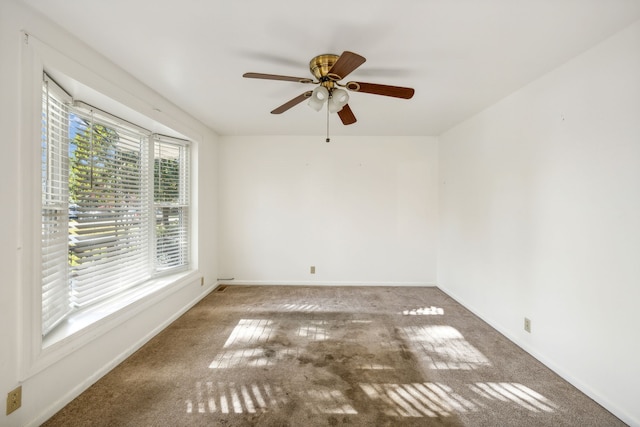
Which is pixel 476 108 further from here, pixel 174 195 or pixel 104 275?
pixel 104 275

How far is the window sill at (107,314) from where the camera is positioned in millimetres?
1736

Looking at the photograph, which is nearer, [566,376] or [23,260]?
[23,260]

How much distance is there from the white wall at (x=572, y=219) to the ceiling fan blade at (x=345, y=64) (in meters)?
1.72

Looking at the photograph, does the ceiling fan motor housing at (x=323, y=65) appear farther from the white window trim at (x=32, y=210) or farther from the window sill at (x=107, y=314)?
the window sill at (x=107, y=314)

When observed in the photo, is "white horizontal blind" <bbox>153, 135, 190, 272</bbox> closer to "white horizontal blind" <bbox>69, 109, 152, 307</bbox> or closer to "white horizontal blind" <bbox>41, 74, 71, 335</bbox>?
"white horizontal blind" <bbox>69, 109, 152, 307</bbox>

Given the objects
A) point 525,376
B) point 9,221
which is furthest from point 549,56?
point 9,221

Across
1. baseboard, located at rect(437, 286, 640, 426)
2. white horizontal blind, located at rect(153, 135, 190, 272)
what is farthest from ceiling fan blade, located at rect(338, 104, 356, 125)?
baseboard, located at rect(437, 286, 640, 426)

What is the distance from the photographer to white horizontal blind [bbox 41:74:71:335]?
1707 millimetres

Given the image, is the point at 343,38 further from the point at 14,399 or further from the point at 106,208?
the point at 14,399

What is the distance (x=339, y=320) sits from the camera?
A: 2.96 metres

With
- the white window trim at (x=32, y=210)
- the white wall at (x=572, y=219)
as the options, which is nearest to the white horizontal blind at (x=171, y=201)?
the white window trim at (x=32, y=210)

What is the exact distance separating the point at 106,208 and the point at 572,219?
386 centimetres

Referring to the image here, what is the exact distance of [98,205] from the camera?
2.21m

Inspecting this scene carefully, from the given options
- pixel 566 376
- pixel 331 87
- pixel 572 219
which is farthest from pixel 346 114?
pixel 566 376
